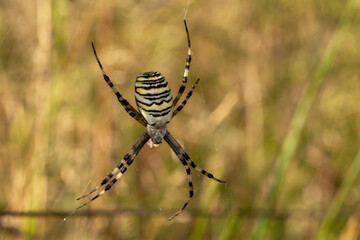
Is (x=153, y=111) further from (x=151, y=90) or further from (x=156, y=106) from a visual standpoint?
(x=151, y=90)

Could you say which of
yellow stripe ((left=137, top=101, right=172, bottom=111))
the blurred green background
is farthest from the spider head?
yellow stripe ((left=137, top=101, right=172, bottom=111))

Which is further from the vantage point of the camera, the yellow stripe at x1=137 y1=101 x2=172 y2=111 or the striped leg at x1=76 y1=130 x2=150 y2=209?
the striped leg at x1=76 y1=130 x2=150 y2=209

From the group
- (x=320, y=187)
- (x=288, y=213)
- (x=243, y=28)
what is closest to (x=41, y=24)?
(x=288, y=213)

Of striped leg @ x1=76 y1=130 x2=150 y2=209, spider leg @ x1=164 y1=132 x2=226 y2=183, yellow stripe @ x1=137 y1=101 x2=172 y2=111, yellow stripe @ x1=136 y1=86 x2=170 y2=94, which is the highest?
yellow stripe @ x1=136 y1=86 x2=170 y2=94

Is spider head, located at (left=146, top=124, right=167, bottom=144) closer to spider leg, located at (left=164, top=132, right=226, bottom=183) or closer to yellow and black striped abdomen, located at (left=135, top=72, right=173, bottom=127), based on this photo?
spider leg, located at (left=164, top=132, right=226, bottom=183)

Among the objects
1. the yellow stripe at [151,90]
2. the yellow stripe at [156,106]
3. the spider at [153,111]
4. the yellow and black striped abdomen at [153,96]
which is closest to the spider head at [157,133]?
the spider at [153,111]

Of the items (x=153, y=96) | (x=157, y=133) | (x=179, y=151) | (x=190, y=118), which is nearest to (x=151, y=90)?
(x=153, y=96)

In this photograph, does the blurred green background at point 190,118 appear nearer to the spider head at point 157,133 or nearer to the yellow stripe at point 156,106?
the spider head at point 157,133
